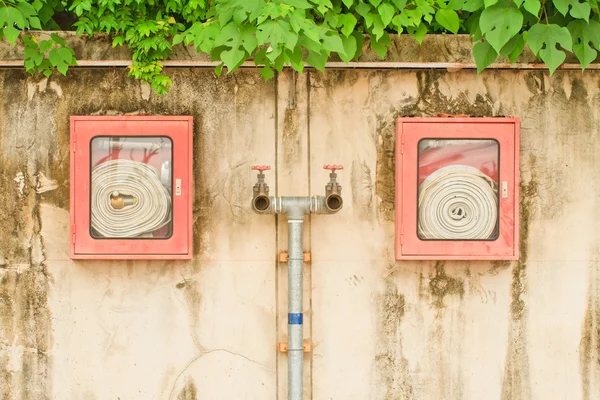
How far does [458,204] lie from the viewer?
5.16 meters

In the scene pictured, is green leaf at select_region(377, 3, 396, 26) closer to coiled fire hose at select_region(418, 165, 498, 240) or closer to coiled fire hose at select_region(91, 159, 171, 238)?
coiled fire hose at select_region(418, 165, 498, 240)

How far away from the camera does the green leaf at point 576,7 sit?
4570 mm

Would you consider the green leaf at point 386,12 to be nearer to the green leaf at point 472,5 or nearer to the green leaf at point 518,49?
the green leaf at point 472,5

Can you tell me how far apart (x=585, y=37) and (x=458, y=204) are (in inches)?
53.5

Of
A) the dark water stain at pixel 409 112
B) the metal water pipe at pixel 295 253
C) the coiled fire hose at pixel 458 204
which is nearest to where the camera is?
the metal water pipe at pixel 295 253

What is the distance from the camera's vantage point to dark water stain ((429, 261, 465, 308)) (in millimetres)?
5297

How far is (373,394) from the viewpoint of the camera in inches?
208

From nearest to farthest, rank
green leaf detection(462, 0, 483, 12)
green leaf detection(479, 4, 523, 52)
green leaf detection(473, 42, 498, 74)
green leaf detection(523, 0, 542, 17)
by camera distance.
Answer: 1. green leaf detection(523, 0, 542, 17)
2. green leaf detection(479, 4, 523, 52)
3. green leaf detection(462, 0, 483, 12)
4. green leaf detection(473, 42, 498, 74)

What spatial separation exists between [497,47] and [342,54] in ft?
3.12

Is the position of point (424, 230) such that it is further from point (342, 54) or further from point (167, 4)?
point (167, 4)

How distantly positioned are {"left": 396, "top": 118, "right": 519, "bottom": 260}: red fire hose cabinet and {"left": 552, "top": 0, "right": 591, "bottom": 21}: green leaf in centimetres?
84

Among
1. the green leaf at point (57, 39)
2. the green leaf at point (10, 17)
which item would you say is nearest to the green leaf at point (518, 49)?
the green leaf at point (57, 39)

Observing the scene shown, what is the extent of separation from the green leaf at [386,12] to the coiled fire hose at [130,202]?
1849 mm

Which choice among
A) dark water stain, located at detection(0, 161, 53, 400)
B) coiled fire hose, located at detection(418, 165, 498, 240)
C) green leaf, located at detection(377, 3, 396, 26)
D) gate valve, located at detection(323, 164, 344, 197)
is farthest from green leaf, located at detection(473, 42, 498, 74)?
dark water stain, located at detection(0, 161, 53, 400)
